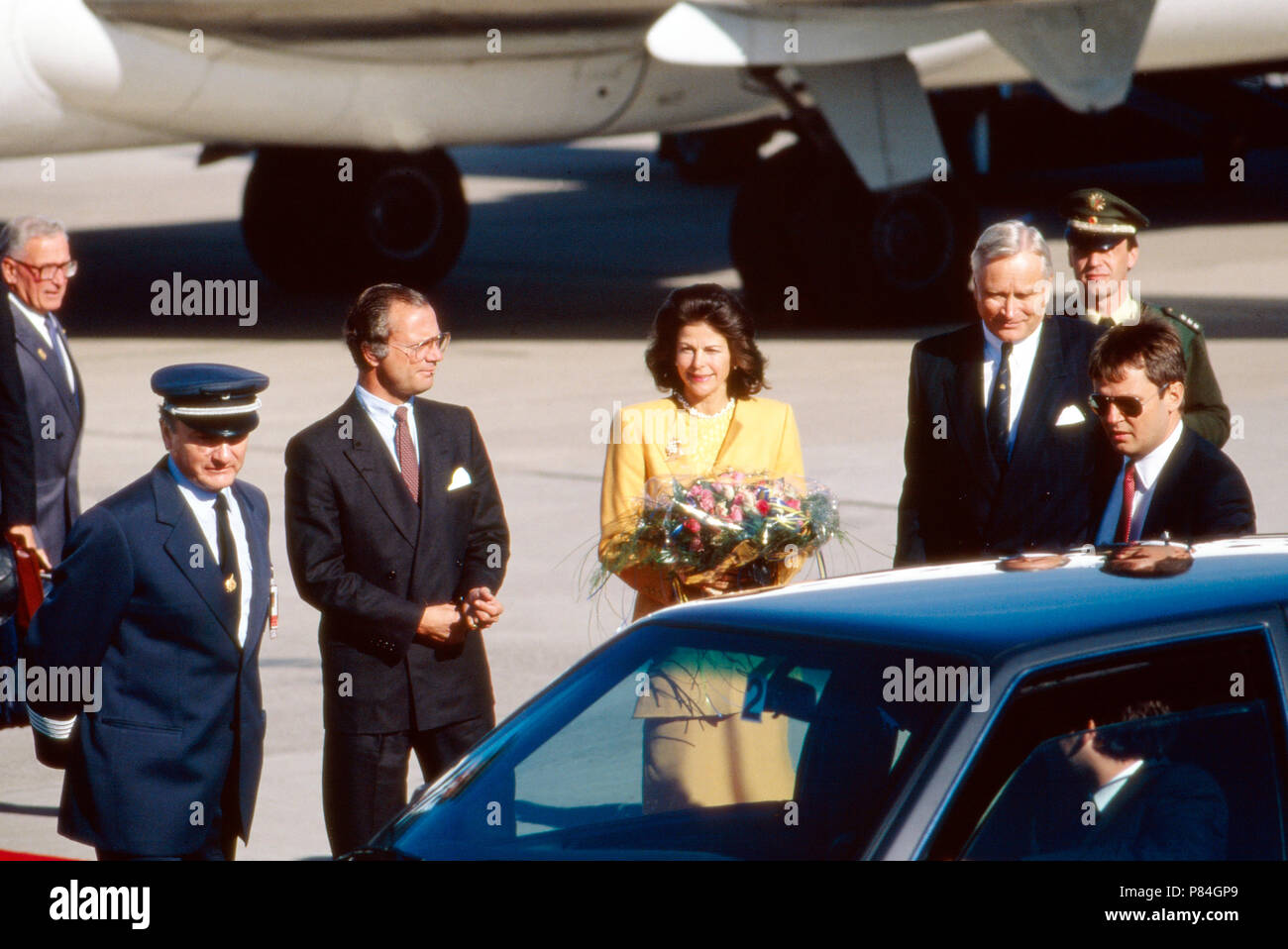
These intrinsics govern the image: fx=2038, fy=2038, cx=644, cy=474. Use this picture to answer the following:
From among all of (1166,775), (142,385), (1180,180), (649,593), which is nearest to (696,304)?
(649,593)

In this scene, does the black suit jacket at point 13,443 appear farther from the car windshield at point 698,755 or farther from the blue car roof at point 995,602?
the blue car roof at point 995,602

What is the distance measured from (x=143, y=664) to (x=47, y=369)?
2.55 metres

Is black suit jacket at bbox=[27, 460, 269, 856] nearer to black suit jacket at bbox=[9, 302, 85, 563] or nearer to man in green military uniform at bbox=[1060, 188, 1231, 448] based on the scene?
black suit jacket at bbox=[9, 302, 85, 563]

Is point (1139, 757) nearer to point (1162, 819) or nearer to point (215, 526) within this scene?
point (1162, 819)

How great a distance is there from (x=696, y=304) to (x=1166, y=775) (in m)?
2.23

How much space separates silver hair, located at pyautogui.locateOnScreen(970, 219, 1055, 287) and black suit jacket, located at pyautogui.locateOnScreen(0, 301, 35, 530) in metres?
3.06

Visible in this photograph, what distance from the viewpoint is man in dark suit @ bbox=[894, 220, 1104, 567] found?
5.28 meters

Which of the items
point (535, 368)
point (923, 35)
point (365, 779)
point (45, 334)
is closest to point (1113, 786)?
point (365, 779)

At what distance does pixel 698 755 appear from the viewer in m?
3.76

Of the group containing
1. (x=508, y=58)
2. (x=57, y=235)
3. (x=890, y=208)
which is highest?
(x=508, y=58)

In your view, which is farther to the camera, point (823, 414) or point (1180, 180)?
point (1180, 180)

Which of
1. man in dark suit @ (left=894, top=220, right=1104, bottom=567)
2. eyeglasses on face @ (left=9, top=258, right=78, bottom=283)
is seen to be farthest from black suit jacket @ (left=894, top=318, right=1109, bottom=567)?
eyeglasses on face @ (left=9, top=258, right=78, bottom=283)

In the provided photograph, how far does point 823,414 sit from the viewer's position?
39.8 ft
